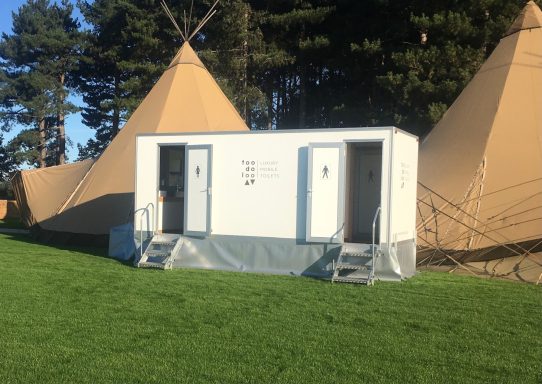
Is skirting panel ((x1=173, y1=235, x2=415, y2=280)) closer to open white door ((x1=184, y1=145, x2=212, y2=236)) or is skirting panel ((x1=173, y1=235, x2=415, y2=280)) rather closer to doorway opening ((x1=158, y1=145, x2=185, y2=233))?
open white door ((x1=184, y1=145, x2=212, y2=236))

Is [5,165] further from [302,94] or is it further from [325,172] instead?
[325,172]

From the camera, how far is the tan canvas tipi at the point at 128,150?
1561 cm

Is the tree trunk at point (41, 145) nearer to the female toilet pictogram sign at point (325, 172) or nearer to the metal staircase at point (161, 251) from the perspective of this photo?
the metal staircase at point (161, 251)

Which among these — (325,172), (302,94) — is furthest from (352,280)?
(302,94)

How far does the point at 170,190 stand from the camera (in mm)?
12867

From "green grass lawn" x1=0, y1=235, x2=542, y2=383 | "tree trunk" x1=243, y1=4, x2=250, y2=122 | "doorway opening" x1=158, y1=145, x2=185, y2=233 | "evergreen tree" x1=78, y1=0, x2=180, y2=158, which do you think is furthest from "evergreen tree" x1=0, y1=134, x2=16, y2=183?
"green grass lawn" x1=0, y1=235, x2=542, y2=383

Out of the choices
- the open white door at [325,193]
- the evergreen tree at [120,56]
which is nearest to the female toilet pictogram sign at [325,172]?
the open white door at [325,193]

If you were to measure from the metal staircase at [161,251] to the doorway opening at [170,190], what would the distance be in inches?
14.3

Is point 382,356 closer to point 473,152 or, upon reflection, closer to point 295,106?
point 473,152

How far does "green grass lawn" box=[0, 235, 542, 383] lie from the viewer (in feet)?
17.1

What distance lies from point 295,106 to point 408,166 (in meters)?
23.2

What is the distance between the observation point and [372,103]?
2784 centimetres

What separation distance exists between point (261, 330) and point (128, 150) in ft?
33.6

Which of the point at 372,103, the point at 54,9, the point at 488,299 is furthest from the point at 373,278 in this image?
the point at 54,9
